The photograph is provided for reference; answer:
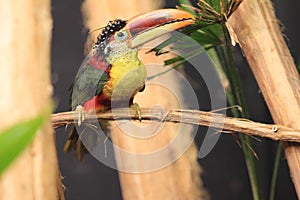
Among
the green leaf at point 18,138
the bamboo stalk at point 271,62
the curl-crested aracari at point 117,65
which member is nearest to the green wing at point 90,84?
the curl-crested aracari at point 117,65

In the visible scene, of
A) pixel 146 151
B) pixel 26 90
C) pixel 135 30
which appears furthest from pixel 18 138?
pixel 146 151

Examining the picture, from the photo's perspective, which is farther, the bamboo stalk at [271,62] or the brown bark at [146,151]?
the brown bark at [146,151]

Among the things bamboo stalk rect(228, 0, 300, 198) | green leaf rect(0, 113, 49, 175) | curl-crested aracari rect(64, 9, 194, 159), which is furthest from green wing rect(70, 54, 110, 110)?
green leaf rect(0, 113, 49, 175)

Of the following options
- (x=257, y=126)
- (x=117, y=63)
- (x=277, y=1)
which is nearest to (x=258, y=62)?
(x=257, y=126)

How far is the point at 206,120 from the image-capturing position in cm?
71

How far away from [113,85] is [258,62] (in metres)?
0.26

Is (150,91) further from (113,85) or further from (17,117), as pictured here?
(17,117)

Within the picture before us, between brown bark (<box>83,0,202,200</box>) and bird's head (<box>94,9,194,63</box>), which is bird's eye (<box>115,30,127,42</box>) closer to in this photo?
bird's head (<box>94,9,194,63</box>)

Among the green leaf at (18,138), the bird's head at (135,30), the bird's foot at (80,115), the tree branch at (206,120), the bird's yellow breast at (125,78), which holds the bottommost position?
the green leaf at (18,138)

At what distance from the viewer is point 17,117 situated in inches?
19.4

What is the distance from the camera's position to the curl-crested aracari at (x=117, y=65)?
2.64 feet

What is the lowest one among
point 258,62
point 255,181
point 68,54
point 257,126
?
point 255,181

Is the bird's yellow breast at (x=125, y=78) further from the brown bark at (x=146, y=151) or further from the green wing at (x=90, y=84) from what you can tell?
the brown bark at (x=146, y=151)

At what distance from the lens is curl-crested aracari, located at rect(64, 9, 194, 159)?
2.64 ft
